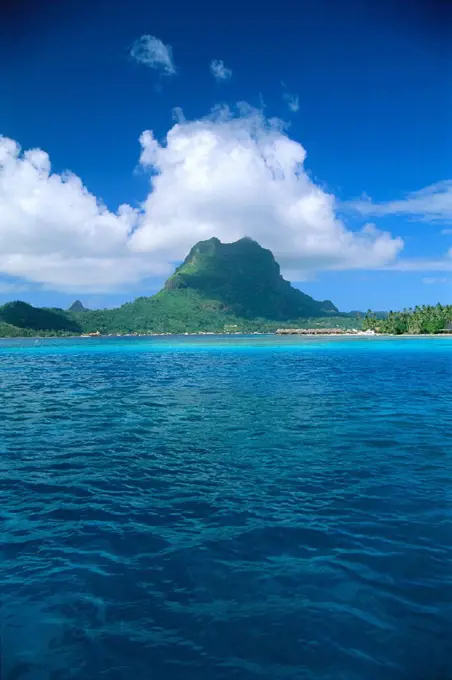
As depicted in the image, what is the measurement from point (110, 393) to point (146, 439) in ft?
51.5

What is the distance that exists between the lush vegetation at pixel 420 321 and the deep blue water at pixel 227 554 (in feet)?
522

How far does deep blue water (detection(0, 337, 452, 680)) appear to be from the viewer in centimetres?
607

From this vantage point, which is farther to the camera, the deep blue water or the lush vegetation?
the lush vegetation

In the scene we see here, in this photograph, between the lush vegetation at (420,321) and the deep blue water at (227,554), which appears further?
the lush vegetation at (420,321)

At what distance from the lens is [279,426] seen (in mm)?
20016

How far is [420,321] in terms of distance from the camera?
166750 mm

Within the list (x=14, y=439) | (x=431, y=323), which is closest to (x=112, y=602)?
(x=14, y=439)

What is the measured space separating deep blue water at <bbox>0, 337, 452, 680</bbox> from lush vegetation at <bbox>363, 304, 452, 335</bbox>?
159m

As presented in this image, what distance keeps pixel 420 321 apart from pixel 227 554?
17453 cm

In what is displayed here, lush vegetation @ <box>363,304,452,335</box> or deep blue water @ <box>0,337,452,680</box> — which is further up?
lush vegetation @ <box>363,304,452,335</box>

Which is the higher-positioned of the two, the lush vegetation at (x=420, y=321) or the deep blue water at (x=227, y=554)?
the lush vegetation at (x=420, y=321)

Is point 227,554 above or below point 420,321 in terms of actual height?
Answer: below

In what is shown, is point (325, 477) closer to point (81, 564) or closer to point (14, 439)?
point (81, 564)

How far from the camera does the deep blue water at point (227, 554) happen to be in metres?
6.07
